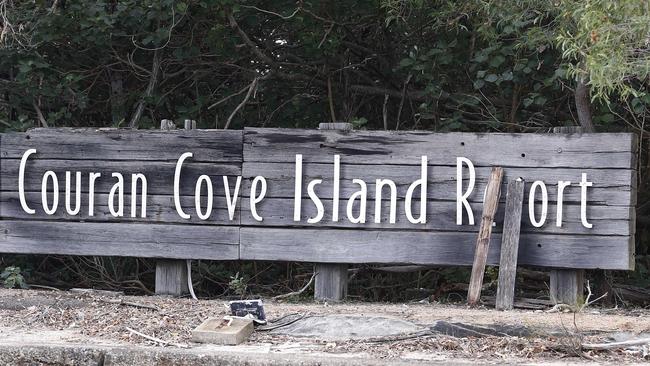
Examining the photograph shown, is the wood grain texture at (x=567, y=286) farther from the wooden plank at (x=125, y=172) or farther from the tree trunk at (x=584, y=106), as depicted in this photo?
the wooden plank at (x=125, y=172)

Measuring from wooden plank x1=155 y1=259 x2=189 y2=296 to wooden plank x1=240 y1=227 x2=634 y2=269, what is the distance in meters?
0.61

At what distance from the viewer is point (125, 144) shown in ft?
25.3

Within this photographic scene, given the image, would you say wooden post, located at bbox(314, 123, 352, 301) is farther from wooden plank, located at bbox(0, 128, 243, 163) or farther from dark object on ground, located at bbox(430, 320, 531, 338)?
dark object on ground, located at bbox(430, 320, 531, 338)

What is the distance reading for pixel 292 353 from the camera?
5.06 meters

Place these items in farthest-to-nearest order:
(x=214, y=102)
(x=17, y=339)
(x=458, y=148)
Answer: (x=214, y=102), (x=458, y=148), (x=17, y=339)

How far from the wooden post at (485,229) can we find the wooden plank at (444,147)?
6.4 inches

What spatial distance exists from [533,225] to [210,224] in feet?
7.98

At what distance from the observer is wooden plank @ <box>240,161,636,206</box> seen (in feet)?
22.9

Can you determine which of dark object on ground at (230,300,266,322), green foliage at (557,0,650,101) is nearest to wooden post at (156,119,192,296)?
dark object on ground at (230,300,266,322)

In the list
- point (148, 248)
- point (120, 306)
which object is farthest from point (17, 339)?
point (148, 248)

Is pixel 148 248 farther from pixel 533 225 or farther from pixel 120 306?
pixel 533 225

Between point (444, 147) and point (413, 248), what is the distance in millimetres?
780

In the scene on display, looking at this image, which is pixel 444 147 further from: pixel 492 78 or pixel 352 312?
pixel 352 312

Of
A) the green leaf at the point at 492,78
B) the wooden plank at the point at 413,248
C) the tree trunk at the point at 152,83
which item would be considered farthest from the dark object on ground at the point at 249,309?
the tree trunk at the point at 152,83
